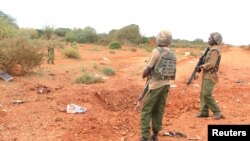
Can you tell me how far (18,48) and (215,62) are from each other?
697cm

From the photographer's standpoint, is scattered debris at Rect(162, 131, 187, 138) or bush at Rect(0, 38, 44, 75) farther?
bush at Rect(0, 38, 44, 75)

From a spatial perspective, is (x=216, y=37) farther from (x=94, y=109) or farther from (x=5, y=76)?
(x=5, y=76)

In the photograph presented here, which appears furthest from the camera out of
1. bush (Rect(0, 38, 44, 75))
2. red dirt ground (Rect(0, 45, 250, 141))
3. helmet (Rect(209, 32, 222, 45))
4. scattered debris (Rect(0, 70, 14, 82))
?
bush (Rect(0, 38, 44, 75))

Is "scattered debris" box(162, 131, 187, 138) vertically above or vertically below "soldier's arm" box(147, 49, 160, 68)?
below

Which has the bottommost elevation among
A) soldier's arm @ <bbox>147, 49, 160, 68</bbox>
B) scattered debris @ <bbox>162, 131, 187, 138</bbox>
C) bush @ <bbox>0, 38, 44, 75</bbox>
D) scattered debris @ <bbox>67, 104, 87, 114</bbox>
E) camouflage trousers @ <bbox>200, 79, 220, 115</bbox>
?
scattered debris @ <bbox>162, 131, 187, 138</bbox>

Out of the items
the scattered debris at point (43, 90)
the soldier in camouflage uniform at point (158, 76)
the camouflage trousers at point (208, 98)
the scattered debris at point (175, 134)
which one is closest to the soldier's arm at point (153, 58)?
the soldier in camouflage uniform at point (158, 76)

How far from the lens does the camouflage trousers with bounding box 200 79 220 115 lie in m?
9.41

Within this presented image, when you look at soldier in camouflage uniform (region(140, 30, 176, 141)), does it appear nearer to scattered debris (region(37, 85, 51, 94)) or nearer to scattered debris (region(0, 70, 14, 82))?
scattered debris (region(37, 85, 51, 94))

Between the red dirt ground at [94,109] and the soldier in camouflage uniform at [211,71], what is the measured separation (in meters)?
0.29

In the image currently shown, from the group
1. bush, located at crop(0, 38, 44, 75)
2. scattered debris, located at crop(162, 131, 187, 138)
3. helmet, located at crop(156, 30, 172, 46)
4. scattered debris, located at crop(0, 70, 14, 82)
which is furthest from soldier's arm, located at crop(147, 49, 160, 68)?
bush, located at crop(0, 38, 44, 75)

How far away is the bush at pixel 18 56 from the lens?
13609 millimetres

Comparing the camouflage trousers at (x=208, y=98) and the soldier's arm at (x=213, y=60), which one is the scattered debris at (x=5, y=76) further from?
the soldier's arm at (x=213, y=60)

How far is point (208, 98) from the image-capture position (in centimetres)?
948

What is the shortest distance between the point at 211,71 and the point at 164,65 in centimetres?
241
